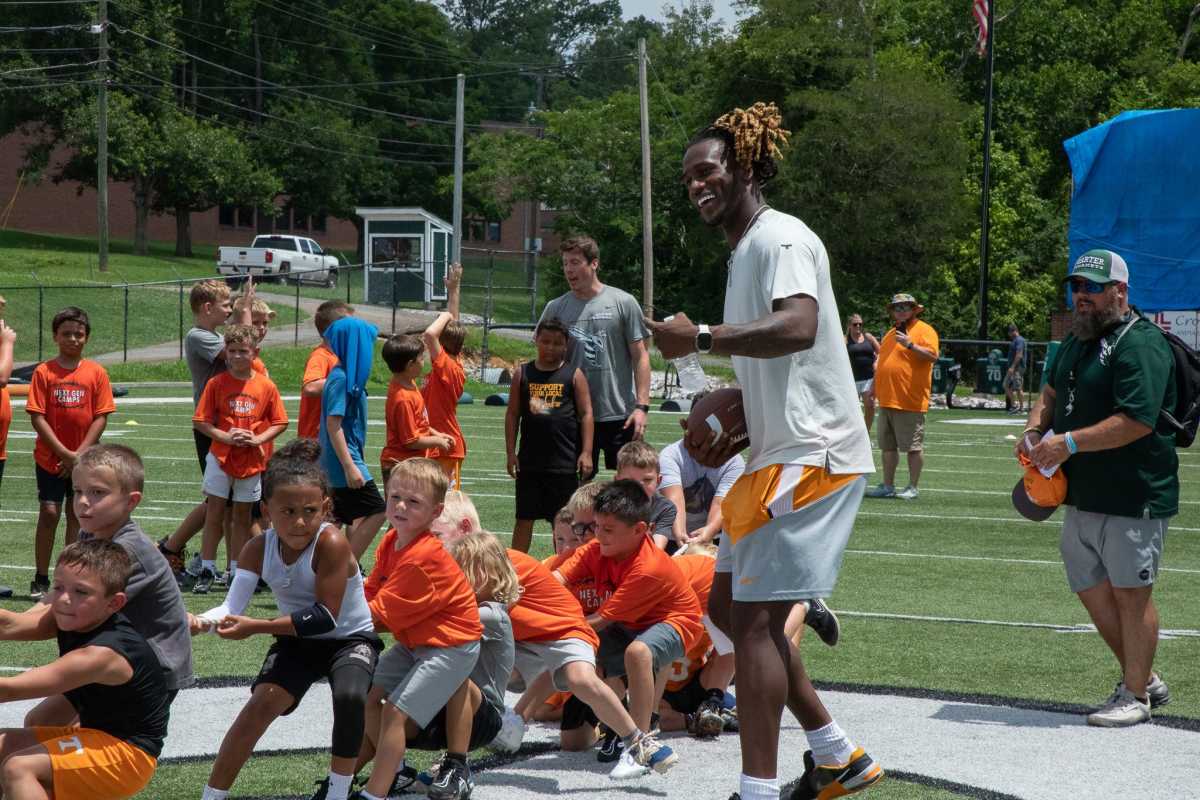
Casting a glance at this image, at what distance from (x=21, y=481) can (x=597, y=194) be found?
42.2m

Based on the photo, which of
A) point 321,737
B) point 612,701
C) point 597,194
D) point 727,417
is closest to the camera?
point 727,417

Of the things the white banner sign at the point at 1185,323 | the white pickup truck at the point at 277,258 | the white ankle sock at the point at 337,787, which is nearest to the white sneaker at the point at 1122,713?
the white ankle sock at the point at 337,787

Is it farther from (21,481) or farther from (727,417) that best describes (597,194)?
(727,417)

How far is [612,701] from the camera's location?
5.50 metres

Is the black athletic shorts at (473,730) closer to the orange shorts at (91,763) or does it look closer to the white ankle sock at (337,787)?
the white ankle sock at (337,787)

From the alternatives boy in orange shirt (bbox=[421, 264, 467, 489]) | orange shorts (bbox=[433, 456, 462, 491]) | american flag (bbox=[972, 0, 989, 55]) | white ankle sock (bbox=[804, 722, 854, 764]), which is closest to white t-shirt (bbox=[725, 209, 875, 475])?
white ankle sock (bbox=[804, 722, 854, 764])

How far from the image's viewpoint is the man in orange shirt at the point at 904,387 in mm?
15461

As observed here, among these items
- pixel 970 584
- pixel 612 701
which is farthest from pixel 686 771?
pixel 970 584

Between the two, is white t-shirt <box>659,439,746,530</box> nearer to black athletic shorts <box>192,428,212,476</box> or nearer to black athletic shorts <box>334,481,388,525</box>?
black athletic shorts <box>334,481,388,525</box>

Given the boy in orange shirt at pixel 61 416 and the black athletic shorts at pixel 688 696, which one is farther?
the boy in orange shirt at pixel 61 416

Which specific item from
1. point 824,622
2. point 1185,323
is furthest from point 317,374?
point 1185,323

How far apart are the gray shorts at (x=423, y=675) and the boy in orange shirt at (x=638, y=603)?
0.88 metres

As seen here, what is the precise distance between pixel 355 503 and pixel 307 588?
172 inches

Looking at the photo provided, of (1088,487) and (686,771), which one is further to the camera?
(1088,487)
